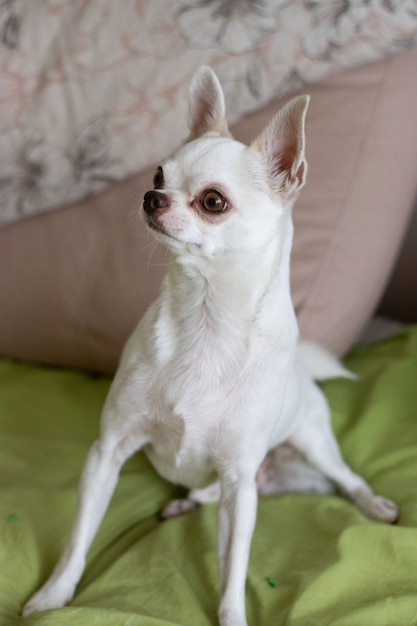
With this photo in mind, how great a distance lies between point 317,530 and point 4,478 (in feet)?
1.64

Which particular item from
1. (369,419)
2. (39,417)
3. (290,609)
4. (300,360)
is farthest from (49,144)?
(290,609)

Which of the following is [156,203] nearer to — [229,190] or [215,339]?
[229,190]

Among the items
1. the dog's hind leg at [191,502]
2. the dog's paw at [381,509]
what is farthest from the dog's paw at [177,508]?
the dog's paw at [381,509]

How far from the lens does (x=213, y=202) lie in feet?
2.80

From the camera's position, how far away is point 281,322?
3.16 feet

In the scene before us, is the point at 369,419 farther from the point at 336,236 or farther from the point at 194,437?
the point at 194,437

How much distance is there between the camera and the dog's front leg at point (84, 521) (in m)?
0.98

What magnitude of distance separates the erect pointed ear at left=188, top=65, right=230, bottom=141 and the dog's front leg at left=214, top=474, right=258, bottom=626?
465 millimetres

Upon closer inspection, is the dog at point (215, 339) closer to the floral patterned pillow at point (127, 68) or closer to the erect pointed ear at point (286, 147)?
the erect pointed ear at point (286, 147)

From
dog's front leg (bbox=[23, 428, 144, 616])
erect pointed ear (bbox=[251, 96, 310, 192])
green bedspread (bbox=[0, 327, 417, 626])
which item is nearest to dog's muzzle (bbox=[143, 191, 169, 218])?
erect pointed ear (bbox=[251, 96, 310, 192])

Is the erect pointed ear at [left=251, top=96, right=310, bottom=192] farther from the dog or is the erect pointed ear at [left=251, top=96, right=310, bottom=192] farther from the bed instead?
the bed

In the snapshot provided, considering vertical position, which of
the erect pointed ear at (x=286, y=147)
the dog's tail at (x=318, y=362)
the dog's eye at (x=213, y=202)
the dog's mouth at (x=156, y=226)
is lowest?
the dog's tail at (x=318, y=362)

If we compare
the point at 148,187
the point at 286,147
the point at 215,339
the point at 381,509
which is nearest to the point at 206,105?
the point at 286,147

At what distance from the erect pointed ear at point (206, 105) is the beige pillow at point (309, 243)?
1.30 feet
